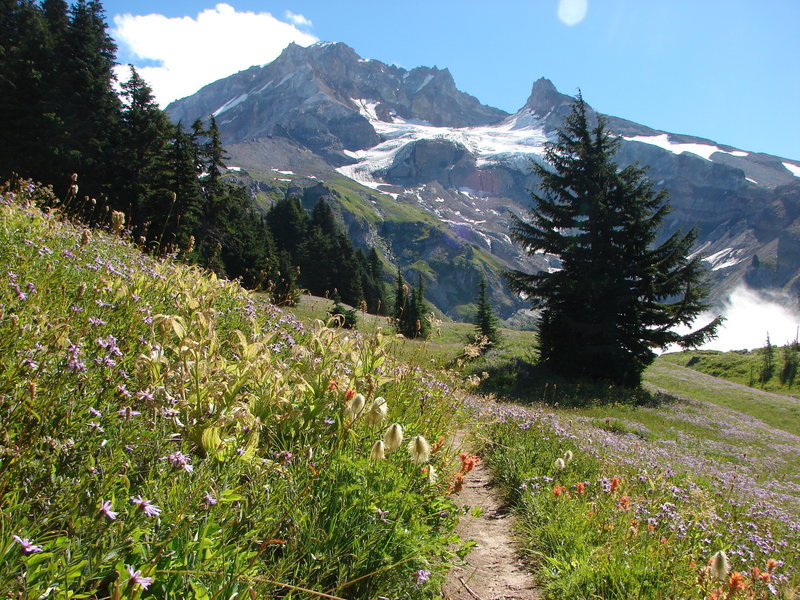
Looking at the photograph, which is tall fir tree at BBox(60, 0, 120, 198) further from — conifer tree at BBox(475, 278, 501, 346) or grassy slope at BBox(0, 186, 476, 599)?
grassy slope at BBox(0, 186, 476, 599)

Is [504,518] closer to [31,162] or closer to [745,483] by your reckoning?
[745,483]

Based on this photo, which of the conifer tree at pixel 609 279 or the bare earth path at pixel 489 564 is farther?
the conifer tree at pixel 609 279

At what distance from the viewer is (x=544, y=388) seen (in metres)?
17.0

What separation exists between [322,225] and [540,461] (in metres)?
67.0

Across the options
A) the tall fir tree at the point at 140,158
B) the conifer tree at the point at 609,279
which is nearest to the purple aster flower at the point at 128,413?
the conifer tree at the point at 609,279

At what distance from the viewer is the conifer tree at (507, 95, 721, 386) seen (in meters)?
19.7

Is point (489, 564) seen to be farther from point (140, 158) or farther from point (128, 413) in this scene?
point (140, 158)

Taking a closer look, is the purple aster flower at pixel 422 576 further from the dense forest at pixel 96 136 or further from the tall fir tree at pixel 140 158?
the tall fir tree at pixel 140 158

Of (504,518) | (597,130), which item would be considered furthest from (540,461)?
(597,130)

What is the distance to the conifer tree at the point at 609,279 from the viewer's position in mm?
19672

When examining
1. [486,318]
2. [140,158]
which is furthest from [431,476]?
[140,158]

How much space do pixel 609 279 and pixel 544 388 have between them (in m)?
5.85

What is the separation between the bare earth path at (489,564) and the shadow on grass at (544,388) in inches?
386

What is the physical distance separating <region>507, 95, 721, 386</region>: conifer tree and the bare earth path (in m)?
16.1
